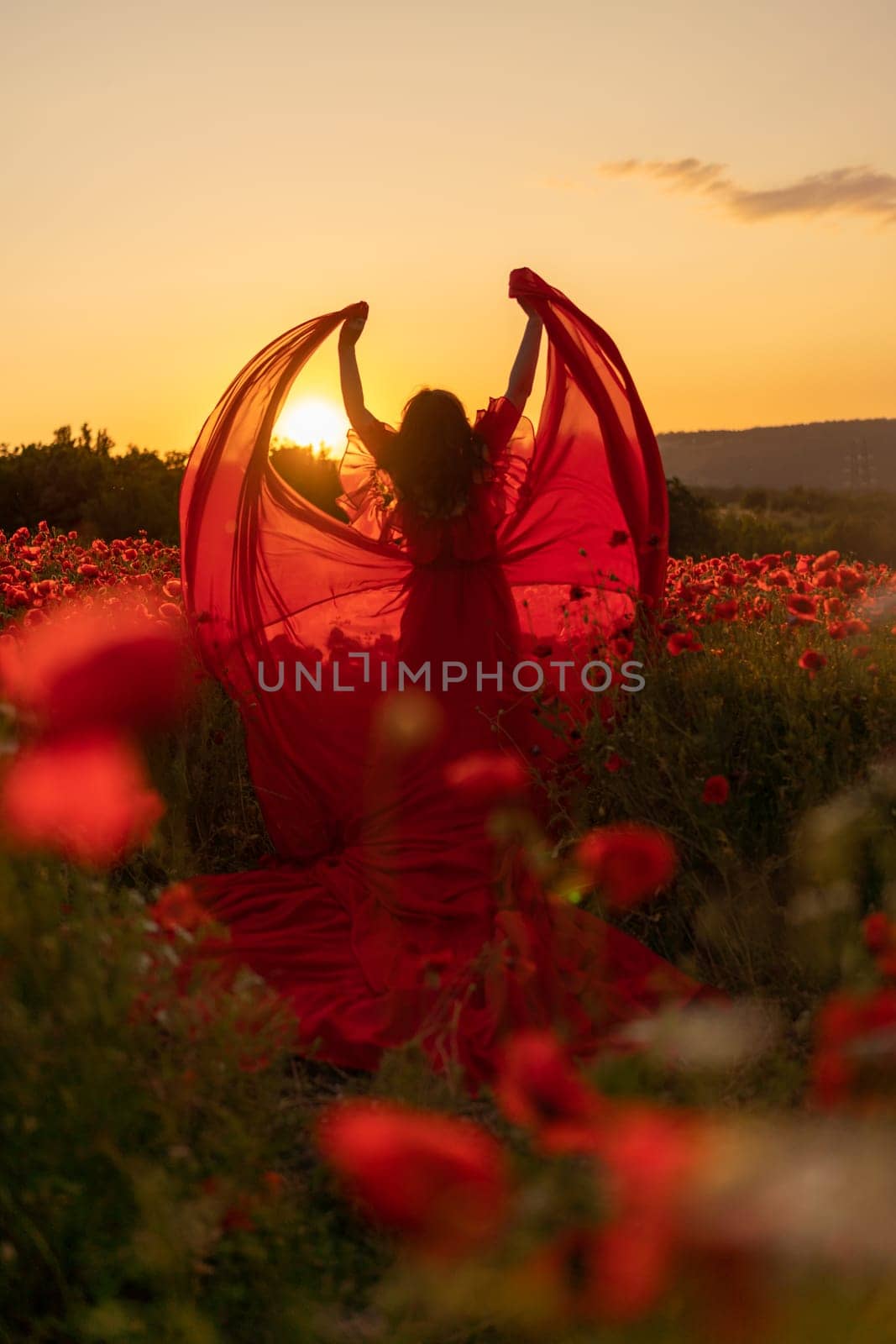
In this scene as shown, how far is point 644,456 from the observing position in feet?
15.9

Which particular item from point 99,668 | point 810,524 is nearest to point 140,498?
point 99,668

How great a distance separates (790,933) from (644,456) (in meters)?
2.23

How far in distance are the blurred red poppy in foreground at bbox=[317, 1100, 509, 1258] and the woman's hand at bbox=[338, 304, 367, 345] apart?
129 inches

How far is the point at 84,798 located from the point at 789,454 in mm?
66309

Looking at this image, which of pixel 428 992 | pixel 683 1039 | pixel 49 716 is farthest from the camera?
pixel 49 716

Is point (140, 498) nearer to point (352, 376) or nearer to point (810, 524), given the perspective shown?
point (352, 376)

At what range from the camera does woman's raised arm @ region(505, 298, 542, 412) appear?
4.64 metres

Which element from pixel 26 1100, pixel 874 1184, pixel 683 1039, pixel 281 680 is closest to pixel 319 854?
pixel 281 680

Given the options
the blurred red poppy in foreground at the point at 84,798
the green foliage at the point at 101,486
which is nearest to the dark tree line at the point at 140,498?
the green foliage at the point at 101,486

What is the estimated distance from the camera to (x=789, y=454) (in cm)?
6606

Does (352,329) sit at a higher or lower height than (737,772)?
higher

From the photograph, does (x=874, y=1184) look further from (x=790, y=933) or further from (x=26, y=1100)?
(x=790, y=933)

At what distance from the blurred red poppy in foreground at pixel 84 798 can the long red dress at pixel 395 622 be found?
35 centimetres

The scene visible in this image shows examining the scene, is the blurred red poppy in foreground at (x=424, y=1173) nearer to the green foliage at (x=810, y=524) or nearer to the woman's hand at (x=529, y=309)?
the woman's hand at (x=529, y=309)
